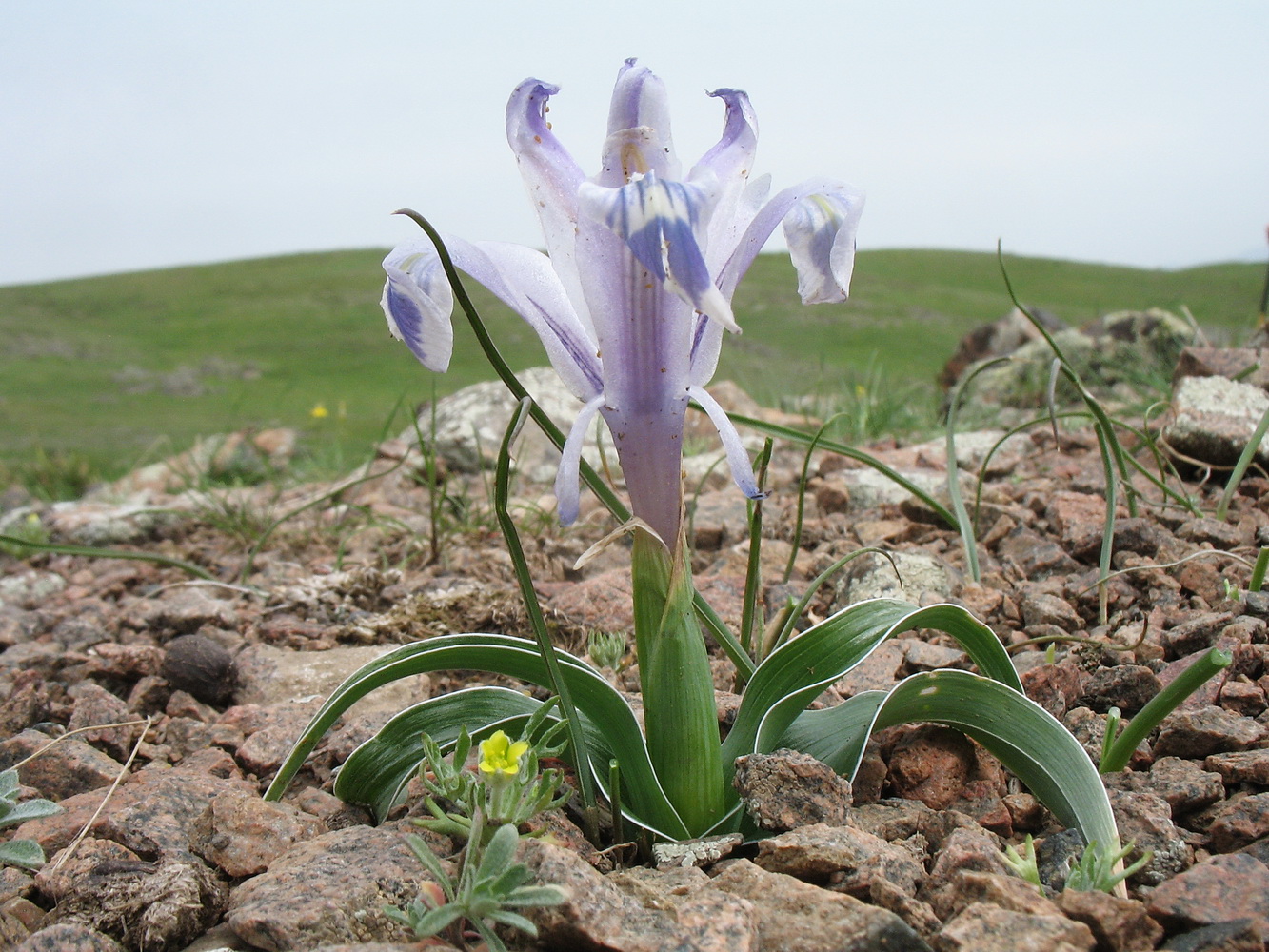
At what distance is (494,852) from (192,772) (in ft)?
3.00

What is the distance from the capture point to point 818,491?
3264 mm

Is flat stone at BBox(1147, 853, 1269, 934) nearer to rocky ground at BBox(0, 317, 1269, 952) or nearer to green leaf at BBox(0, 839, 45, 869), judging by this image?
rocky ground at BBox(0, 317, 1269, 952)

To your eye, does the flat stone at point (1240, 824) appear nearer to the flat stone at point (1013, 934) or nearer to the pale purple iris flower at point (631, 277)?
the flat stone at point (1013, 934)

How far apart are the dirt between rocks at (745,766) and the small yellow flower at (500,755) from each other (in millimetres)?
124

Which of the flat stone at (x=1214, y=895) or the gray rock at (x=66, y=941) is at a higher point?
the flat stone at (x=1214, y=895)

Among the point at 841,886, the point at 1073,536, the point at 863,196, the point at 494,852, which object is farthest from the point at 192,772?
the point at 1073,536

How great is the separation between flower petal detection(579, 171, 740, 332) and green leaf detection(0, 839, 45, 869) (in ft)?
3.70

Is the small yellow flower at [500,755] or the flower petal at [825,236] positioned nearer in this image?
the small yellow flower at [500,755]

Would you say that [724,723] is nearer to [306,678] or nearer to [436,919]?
[436,919]

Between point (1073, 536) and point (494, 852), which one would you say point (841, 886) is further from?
point (1073, 536)

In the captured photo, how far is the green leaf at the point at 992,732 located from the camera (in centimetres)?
133

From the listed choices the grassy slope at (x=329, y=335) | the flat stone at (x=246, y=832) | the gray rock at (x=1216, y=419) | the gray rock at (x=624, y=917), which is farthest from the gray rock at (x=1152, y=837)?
the grassy slope at (x=329, y=335)

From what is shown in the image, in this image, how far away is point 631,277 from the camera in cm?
127

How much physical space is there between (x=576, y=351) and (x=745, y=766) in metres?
0.63
